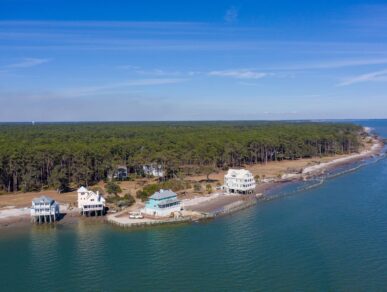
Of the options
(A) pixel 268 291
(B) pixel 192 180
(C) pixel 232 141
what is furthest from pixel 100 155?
(A) pixel 268 291

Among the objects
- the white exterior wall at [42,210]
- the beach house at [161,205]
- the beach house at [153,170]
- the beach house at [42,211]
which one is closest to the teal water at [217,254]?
the beach house at [42,211]

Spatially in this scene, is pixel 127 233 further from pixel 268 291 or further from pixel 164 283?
pixel 268 291

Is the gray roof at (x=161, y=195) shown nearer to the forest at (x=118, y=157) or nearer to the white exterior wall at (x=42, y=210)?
the white exterior wall at (x=42, y=210)

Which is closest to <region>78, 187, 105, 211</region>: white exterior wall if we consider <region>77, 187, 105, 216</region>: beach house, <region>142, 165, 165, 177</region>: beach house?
<region>77, 187, 105, 216</region>: beach house

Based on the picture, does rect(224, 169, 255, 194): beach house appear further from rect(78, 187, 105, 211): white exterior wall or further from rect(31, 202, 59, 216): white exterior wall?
rect(31, 202, 59, 216): white exterior wall

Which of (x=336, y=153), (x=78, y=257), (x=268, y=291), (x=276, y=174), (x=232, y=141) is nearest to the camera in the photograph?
(x=268, y=291)

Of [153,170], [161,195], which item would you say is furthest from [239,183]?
[153,170]
